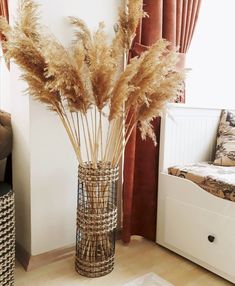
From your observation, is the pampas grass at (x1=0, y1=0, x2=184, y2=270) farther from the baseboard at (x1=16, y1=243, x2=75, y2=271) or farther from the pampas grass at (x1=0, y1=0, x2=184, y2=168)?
the baseboard at (x1=16, y1=243, x2=75, y2=271)

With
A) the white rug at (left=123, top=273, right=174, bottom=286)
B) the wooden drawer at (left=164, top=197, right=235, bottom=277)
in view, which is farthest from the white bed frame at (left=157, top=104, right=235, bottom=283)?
the white rug at (left=123, top=273, right=174, bottom=286)

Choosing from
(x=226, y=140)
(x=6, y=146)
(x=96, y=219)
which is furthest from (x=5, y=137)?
(x=226, y=140)

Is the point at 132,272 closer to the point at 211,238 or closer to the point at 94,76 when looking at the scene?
the point at 211,238

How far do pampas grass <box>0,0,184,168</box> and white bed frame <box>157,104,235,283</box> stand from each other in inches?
11.0

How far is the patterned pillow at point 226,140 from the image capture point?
1.96 meters

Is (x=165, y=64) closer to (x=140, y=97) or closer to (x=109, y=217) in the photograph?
(x=140, y=97)

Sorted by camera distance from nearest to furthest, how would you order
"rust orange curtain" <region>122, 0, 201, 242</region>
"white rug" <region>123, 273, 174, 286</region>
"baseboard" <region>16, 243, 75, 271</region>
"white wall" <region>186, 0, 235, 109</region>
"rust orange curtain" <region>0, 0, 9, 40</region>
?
"white rug" <region>123, 273, 174, 286</region> < "baseboard" <region>16, 243, 75, 271</region> < "rust orange curtain" <region>122, 0, 201, 242</region> < "rust orange curtain" <region>0, 0, 9, 40</region> < "white wall" <region>186, 0, 235, 109</region>

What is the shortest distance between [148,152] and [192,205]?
418 millimetres

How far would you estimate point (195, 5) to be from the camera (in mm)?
2059

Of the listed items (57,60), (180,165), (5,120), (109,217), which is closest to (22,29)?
(57,60)

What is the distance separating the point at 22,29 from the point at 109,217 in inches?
38.9

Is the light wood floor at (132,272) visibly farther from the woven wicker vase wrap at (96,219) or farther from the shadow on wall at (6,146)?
the shadow on wall at (6,146)

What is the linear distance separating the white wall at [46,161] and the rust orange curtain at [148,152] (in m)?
0.23

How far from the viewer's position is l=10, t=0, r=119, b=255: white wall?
1577mm
